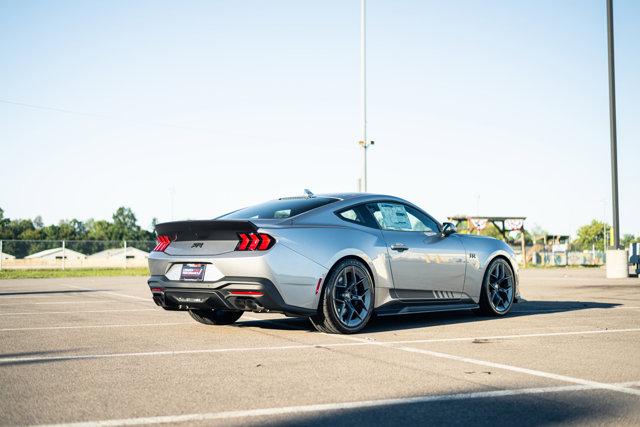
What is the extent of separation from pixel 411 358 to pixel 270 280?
5.55ft

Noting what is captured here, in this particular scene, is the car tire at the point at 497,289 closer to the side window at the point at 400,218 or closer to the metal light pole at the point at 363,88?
the side window at the point at 400,218

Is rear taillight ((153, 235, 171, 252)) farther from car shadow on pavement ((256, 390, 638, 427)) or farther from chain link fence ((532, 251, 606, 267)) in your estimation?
chain link fence ((532, 251, 606, 267))

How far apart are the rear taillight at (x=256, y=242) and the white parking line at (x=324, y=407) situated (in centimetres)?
298

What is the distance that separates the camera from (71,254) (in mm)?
39719

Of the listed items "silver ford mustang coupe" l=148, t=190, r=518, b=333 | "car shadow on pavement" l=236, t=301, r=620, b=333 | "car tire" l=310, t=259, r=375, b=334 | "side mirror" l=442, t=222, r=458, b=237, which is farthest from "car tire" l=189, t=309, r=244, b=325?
"side mirror" l=442, t=222, r=458, b=237

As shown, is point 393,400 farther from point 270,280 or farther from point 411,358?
point 270,280

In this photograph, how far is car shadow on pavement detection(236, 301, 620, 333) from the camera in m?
8.34

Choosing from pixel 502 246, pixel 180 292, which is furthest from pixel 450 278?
pixel 180 292

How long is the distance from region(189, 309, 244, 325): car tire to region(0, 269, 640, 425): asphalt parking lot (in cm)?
17

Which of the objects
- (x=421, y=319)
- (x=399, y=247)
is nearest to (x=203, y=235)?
(x=399, y=247)

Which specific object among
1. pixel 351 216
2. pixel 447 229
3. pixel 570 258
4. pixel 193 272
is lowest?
pixel 570 258

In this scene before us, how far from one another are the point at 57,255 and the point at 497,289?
1344 inches

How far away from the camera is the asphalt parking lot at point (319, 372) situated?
3.95m

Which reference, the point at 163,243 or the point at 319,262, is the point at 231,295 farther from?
the point at 163,243
